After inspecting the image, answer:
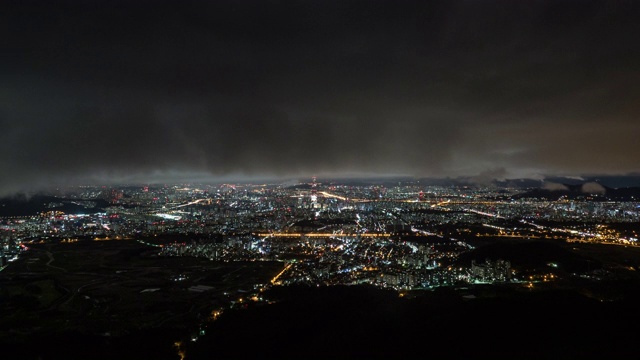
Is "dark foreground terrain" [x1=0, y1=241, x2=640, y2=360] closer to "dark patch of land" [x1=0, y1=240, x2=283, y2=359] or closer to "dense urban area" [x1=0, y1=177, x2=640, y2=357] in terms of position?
"dark patch of land" [x1=0, y1=240, x2=283, y2=359]

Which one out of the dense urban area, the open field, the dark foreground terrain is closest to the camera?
the dark foreground terrain

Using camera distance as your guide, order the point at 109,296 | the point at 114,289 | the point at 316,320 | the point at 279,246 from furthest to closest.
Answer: the point at 279,246
the point at 114,289
the point at 109,296
the point at 316,320

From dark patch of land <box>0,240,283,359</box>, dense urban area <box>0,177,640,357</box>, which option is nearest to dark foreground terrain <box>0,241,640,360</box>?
dark patch of land <box>0,240,283,359</box>

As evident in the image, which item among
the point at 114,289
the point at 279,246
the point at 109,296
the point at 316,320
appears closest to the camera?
the point at 316,320

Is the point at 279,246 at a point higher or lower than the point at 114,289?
higher

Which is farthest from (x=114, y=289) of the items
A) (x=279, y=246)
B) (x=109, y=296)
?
(x=279, y=246)

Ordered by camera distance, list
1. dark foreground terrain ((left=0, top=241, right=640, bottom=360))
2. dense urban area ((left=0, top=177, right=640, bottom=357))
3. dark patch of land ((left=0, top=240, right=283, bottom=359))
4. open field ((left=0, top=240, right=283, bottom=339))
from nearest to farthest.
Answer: dark foreground terrain ((left=0, top=241, right=640, bottom=360)) → dark patch of land ((left=0, top=240, right=283, bottom=359)) → open field ((left=0, top=240, right=283, bottom=339)) → dense urban area ((left=0, top=177, right=640, bottom=357))

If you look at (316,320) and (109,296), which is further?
(109,296)

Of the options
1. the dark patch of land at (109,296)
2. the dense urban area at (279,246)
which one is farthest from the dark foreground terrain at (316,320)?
the dense urban area at (279,246)

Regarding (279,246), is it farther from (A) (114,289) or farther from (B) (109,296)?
(B) (109,296)

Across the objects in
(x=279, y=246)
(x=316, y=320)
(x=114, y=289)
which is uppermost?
(x=316, y=320)

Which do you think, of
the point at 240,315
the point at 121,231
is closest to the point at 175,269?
the point at 240,315

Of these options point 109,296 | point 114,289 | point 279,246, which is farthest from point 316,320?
point 279,246
